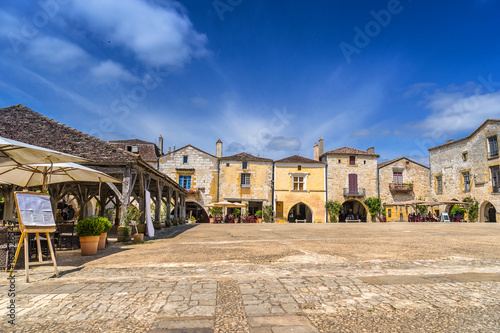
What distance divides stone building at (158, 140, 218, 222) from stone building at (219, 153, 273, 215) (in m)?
0.83

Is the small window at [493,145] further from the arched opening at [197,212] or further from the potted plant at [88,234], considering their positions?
the potted plant at [88,234]

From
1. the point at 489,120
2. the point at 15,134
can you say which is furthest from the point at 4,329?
the point at 489,120

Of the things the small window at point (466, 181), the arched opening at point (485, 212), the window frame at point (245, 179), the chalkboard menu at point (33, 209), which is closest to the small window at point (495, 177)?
the arched opening at point (485, 212)

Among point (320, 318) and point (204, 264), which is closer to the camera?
point (320, 318)

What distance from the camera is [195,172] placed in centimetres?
2936

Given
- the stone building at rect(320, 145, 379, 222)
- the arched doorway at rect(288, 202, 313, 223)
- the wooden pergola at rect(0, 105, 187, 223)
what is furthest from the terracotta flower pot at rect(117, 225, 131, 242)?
the stone building at rect(320, 145, 379, 222)

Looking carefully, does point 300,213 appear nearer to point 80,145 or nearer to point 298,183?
point 298,183

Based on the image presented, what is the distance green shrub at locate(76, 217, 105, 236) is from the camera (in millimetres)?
6586

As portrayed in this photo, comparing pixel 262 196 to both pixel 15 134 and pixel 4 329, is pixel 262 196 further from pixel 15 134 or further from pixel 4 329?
pixel 4 329

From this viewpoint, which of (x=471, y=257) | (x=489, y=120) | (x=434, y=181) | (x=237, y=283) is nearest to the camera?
(x=237, y=283)

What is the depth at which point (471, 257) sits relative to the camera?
20.9ft

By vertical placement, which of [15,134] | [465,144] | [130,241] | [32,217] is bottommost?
[130,241]

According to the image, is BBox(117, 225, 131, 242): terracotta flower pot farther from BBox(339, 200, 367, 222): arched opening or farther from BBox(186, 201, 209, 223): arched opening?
BBox(339, 200, 367, 222): arched opening

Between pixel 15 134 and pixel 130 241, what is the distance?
494cm
